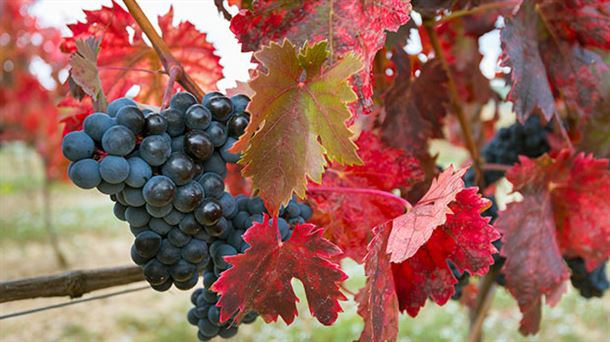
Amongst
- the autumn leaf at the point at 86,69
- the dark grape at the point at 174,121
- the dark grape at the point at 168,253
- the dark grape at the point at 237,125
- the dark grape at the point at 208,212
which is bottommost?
the dark grape at the point at 168,253

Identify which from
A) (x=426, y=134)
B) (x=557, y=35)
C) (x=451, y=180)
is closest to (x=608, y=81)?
(x=557, y=35)

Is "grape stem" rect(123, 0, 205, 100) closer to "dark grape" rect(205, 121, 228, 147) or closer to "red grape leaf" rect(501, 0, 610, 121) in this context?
"dark grape" rect(205, 121, 228, 147)

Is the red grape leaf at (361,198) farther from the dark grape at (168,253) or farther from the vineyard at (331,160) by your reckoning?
the dark grape at (168,253)

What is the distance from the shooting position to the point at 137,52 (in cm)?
70

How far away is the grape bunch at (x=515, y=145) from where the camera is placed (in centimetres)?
101

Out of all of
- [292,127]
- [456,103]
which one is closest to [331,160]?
[292,127]

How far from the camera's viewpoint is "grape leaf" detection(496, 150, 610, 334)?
0.75m

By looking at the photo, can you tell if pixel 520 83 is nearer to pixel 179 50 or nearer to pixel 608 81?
pixel 608 81

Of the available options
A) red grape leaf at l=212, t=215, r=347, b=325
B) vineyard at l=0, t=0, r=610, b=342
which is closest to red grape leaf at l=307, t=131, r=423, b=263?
vineyard at l=0, t=0, r=610, b=342

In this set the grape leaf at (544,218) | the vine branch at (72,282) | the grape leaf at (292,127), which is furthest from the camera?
the grape leaf at (544,218)

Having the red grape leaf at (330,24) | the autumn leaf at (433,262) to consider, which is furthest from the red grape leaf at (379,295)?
the red grape leaf at (330,24)

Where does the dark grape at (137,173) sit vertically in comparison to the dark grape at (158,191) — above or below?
above

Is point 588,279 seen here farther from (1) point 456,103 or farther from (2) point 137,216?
(2) point 137,216

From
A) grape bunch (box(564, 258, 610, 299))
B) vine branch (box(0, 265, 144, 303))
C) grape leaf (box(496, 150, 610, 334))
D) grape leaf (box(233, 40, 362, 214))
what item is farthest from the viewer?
grape bunch (box(564, 258, 610, 299))
